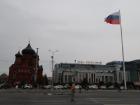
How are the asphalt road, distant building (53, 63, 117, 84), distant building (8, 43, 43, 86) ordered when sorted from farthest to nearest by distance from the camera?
distant building (53, 63, 117, 84) < distant building (8, 43, 43, 86) < the asphalt road

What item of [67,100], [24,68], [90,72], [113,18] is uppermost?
[113,18]

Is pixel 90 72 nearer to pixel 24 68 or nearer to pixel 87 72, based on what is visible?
pixel 87 72

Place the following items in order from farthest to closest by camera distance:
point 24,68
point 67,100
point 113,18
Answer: point 24,68 < point 113,18 < point 67,100

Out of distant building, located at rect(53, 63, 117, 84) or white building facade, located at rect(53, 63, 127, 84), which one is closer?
distant building, located at rect(53, 63, 117, 84)

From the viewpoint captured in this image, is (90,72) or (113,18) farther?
(90,72)

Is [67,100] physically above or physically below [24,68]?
below

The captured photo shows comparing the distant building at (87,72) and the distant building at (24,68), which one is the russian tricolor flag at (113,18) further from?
the distant building at (87,72)

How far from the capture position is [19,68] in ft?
410

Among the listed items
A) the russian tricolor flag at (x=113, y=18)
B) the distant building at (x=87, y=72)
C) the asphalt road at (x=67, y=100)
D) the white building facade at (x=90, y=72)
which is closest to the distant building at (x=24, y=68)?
the distant building at (x=87, y=72)

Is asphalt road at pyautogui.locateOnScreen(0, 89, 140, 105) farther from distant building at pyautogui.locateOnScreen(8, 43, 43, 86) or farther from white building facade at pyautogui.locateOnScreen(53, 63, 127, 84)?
white building facade at pyautogui.locateOnScreen(53, 63, 127, 84)

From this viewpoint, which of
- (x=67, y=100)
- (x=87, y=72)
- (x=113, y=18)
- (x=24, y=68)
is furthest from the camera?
(x=87, y=72)

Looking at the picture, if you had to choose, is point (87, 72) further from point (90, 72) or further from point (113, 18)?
point (113, 18)

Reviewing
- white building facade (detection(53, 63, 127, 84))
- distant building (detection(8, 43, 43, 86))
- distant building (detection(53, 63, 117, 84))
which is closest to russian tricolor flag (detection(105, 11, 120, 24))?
distant building (detection(8, 43, 43, 86))

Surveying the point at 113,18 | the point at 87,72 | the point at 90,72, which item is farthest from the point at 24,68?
the point at 113,18
